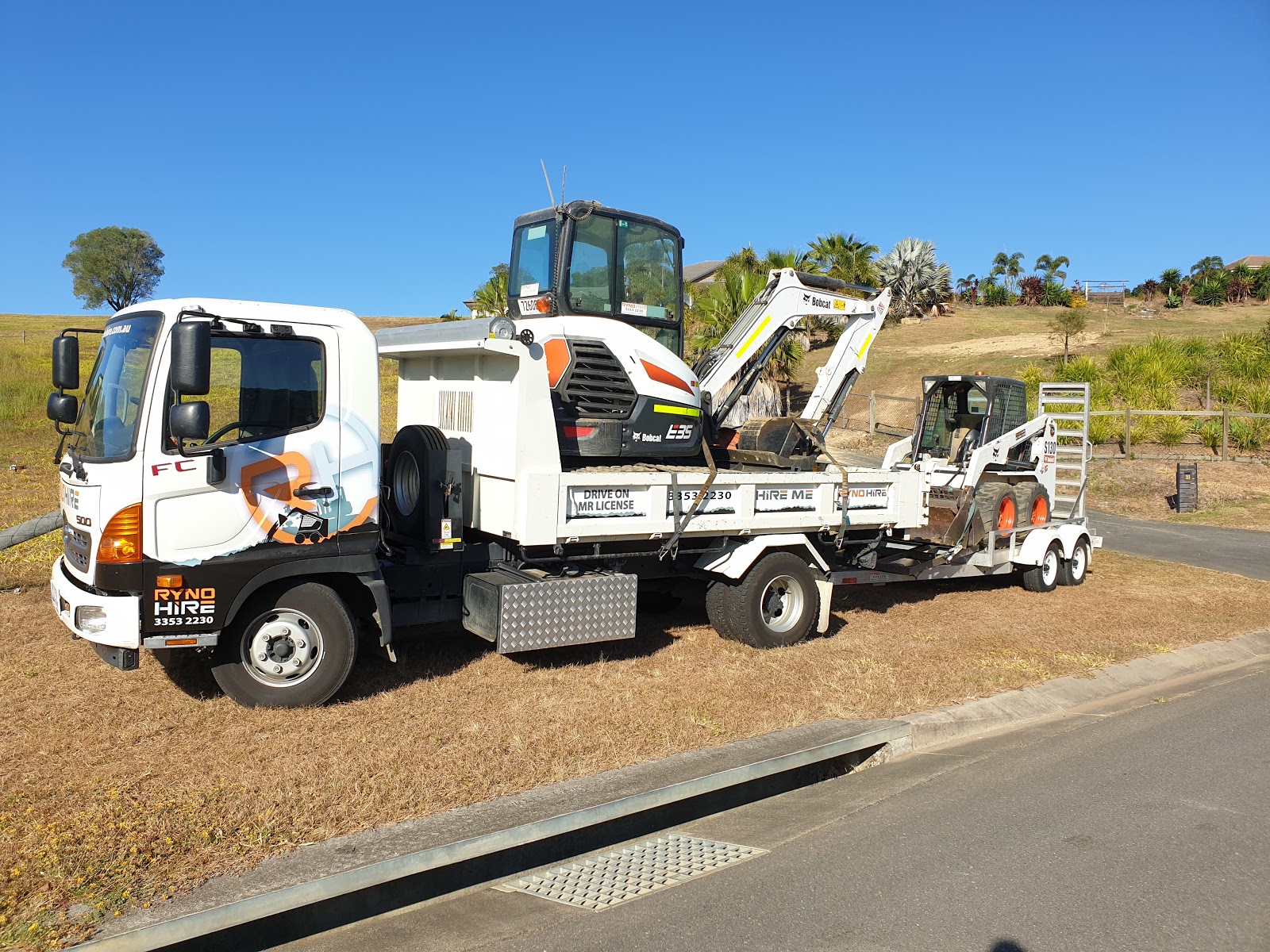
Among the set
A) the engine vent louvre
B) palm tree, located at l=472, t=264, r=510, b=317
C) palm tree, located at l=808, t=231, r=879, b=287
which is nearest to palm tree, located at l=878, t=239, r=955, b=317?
palm tree, located at l=808, t=231, r=879, b=287

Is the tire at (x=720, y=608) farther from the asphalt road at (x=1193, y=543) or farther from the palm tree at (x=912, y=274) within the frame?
the palm tree at (x=912, y=274)

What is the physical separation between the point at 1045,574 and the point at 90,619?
10.6 m

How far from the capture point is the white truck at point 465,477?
6.26 metres

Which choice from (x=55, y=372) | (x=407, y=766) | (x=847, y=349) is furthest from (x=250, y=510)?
(x=847, y=349)

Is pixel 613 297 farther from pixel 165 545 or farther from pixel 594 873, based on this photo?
pixel 594 873

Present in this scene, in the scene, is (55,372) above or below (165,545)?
above

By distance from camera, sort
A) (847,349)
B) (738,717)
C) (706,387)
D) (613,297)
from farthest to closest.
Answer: (847,349), (706,387), (613,297), (738,717)

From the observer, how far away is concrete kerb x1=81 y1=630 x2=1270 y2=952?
13.2ft

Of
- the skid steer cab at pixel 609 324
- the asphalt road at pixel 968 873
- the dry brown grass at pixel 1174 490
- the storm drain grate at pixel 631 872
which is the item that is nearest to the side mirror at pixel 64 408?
the skid steer cab at pixel 609 324

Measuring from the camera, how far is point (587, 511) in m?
7.73

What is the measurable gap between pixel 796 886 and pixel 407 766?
237 cm

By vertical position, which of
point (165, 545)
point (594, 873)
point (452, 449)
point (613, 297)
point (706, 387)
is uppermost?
point (613, 297)

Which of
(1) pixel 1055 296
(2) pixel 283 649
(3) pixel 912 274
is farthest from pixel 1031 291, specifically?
(2) pixel 283 649

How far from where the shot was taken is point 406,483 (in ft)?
26.7
